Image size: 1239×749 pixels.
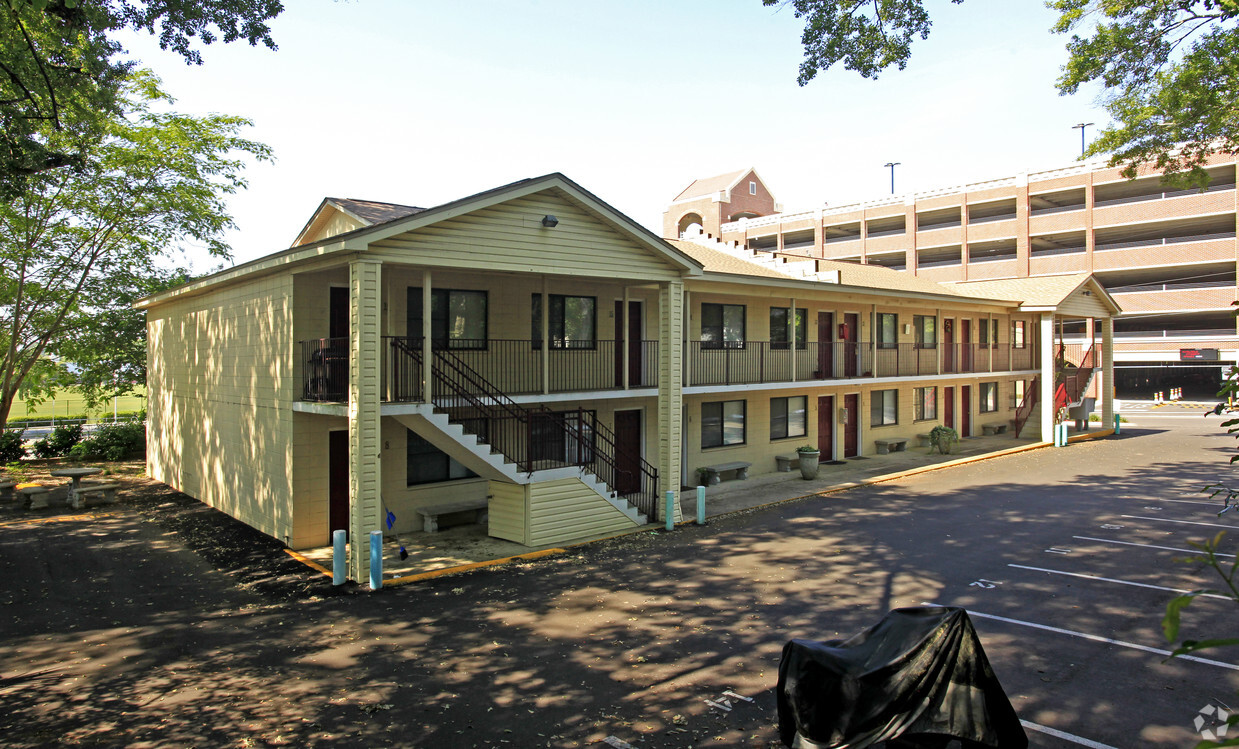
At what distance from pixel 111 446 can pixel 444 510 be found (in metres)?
17.2

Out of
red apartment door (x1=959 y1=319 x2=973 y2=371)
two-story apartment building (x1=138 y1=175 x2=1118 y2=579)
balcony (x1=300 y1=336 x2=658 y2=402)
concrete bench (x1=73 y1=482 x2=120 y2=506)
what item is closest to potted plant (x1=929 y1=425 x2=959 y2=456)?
red apartment door (x1=959 y1=319 x2=973 y2=371)

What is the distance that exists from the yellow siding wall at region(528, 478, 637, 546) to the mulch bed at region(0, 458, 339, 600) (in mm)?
3638

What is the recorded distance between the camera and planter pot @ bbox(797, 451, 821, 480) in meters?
20.8

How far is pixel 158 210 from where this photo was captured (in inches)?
944

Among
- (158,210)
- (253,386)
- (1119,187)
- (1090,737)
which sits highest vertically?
(1119,187)

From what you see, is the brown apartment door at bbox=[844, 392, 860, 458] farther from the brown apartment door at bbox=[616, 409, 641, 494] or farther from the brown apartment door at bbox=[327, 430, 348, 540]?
the brown apartment door at bbox=[327, 430, 348, 540]

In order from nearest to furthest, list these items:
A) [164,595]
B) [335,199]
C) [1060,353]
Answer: [164,595]
[335,199]
[1060,353]

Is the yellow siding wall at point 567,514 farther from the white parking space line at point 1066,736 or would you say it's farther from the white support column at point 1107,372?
the white support column at point 1107,372

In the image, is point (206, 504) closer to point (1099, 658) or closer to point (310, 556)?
point (310, 556)

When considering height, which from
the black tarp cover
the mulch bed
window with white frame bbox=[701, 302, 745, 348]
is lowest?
the mulch bed

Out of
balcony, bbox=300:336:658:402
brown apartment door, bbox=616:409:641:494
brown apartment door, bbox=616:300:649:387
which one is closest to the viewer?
balcony, bbox=300:336:658:402

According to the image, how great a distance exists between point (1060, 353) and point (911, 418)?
10883 mm

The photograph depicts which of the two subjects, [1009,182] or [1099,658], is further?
[1009,182]

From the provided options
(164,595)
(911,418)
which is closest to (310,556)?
(164,595)
